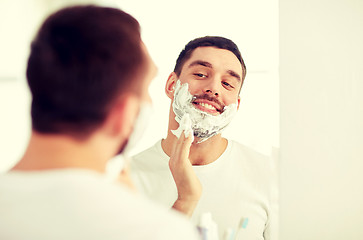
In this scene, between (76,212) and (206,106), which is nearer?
(76,212)

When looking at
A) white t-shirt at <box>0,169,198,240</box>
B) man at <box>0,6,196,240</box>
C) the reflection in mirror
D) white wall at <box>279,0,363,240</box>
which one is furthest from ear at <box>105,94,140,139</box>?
white wall at <box>279,0,363,240</box>

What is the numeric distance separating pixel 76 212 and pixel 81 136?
0.45 ft

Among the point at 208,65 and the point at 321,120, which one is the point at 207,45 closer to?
the point at 208,65

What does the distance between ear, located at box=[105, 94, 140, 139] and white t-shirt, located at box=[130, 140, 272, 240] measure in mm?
353

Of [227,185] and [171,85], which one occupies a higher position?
[171,85]

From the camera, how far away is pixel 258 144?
99 centimetres

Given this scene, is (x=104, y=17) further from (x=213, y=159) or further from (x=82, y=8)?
(x=213, y=159)

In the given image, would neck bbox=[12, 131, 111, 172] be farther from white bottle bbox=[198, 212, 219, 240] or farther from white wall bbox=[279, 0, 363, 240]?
white wall bbox=[279, 0, 363, 240]

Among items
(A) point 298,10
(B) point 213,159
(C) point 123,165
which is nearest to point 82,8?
(C) point 123,165

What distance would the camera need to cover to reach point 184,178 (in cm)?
93

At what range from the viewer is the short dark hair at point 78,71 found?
1.72ft

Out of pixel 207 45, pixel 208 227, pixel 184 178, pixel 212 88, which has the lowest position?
pixel 208 227

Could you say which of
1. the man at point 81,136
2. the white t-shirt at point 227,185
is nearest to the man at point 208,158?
the white t-shirt at point 227,185

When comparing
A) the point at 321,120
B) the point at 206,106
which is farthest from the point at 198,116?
the point at 321,120
